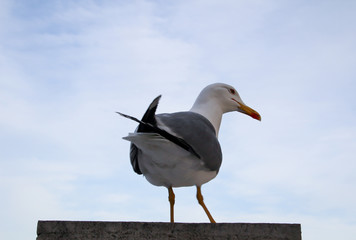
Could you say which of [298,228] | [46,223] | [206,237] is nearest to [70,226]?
[46,223]

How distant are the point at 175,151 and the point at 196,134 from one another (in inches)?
13.5

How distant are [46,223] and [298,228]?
2.28 metres

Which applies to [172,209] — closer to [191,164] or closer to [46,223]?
[191,164]

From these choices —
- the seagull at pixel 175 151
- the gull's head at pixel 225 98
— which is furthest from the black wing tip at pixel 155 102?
the gull's head at pixel 225 98

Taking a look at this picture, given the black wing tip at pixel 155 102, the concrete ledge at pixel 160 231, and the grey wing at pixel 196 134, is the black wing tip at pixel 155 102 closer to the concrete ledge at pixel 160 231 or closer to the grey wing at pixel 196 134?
the grey wing at pixel 196 134

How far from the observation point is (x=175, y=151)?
16.1 feet

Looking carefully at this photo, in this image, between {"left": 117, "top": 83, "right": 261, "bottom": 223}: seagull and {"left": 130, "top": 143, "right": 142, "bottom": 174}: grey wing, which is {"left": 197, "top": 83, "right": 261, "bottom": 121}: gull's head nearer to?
{"left": 117, "top": 83, "right": 261, "bottom": 223}: seagull

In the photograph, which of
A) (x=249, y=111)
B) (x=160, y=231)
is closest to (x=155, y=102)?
(x=160, y=231)

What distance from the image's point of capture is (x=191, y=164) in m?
5.04

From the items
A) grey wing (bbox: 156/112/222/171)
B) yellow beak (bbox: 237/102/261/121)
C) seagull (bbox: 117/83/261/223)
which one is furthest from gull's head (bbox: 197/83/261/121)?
grey wing (bbox: 156/112/222/171)

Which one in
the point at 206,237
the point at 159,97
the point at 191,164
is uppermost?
the point at 159,97

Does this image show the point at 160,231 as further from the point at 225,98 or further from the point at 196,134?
the point at 225,98

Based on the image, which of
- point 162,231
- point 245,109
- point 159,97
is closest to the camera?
point 162,231

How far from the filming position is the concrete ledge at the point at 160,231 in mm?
3848
